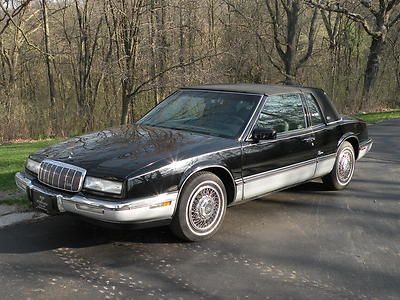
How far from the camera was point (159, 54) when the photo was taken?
15438 mm

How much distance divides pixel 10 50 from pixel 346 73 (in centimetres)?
1846

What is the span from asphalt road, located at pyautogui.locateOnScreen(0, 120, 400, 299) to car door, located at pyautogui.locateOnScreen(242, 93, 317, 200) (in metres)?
0.43

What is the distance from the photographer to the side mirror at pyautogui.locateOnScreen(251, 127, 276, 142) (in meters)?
4.98

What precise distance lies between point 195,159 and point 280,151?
136cm

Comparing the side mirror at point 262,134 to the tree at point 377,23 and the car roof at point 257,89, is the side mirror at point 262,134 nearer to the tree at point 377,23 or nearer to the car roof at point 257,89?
the car roof at point 257,89

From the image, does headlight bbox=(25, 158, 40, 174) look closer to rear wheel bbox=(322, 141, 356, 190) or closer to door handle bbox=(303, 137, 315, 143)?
door handle bbox=(303, 137, 315, 143)

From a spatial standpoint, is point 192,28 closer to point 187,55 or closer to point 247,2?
point 187,55

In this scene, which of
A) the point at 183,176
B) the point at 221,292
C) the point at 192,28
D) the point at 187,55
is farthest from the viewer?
the point at 187,55

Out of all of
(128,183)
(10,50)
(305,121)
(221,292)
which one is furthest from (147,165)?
(10,50)

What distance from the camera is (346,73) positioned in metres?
26.1

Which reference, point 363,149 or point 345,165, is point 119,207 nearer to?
point 345,165

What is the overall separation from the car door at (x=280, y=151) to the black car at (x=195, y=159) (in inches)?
0.5

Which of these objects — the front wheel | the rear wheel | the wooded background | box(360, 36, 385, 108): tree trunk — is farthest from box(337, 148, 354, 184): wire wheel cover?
box(360, 36, 385, 108): tree trunk

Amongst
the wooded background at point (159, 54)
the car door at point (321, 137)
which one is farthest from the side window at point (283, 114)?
the wooded background at point (159, 54)
